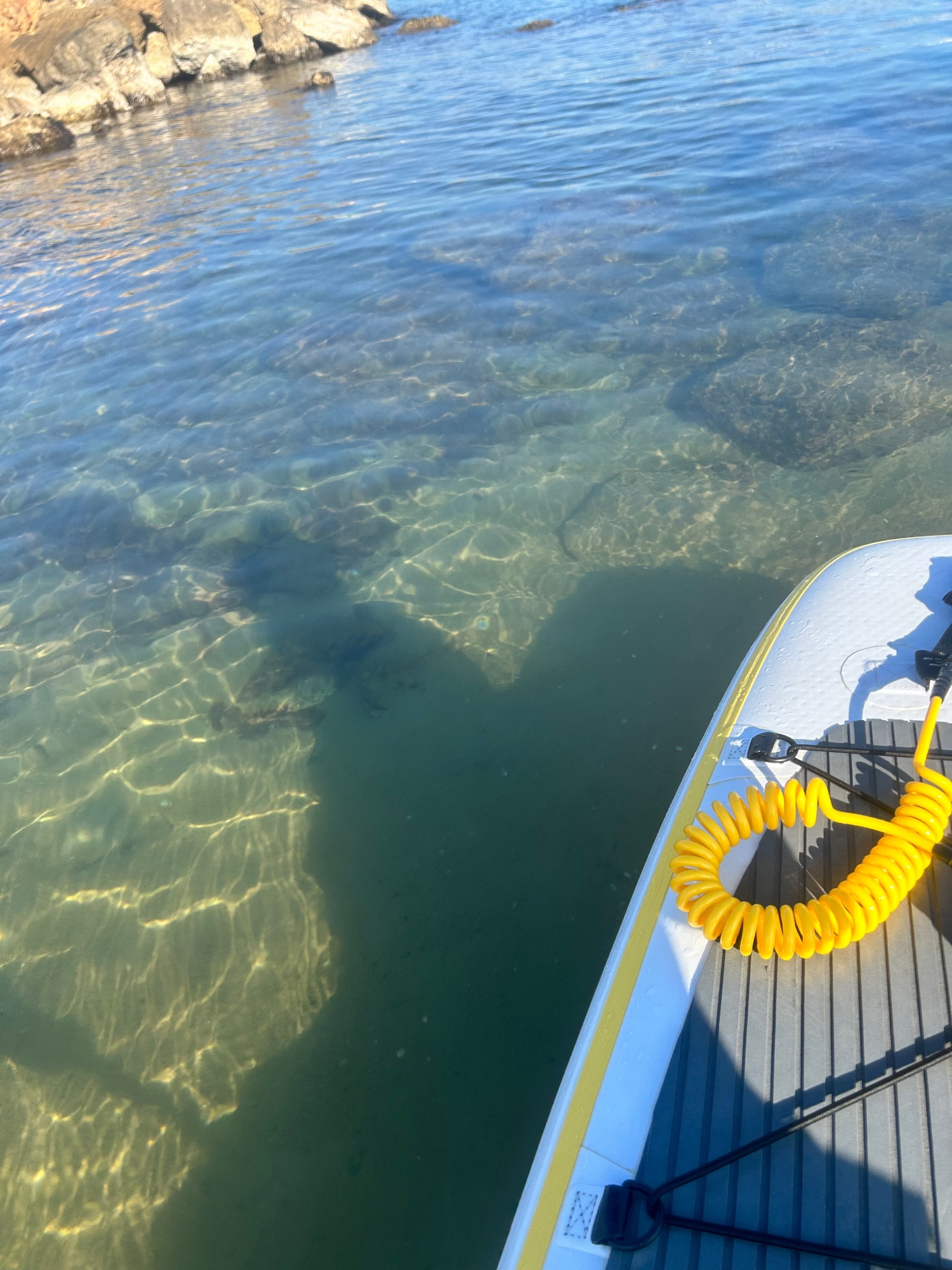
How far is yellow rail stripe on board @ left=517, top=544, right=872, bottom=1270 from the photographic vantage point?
2496 millimetres

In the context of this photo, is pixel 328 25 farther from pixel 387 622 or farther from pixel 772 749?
pixel 772 749

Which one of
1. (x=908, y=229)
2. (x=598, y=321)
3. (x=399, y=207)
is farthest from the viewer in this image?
(x=399, y=207)

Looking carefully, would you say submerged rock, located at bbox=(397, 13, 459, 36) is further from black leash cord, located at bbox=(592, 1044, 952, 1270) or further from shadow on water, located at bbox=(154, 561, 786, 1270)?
black leash cord, located at bbox=(592, 1044, 952, 1270)

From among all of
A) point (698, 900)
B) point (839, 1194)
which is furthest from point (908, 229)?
point (839, 1194)

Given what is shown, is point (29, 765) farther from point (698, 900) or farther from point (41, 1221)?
point (698, 900)

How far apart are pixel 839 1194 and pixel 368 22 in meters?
42.1

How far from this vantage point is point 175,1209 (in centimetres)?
380

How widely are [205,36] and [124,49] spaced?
3360mm

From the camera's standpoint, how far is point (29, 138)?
23375 millimetres

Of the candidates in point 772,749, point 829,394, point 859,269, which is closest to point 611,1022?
point 772,749

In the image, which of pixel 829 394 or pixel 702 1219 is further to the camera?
pixel 829 394

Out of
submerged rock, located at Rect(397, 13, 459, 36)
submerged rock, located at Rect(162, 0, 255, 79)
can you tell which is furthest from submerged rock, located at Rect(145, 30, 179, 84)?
submerged rock, located at Rect(397, 13, 459, 36)

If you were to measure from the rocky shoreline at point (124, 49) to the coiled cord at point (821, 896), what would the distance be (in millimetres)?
29008

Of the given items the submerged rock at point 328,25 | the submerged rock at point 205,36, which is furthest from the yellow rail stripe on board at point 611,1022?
the submerged rock at point 328,25
